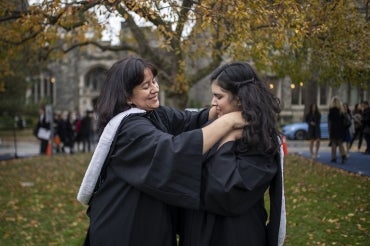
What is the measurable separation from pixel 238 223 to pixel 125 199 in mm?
624

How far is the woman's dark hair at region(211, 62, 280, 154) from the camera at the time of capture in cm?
251

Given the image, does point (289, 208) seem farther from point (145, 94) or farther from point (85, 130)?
point (85, 130)

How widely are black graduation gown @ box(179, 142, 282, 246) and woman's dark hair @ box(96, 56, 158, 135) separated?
61cm

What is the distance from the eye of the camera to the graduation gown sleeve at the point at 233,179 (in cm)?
244

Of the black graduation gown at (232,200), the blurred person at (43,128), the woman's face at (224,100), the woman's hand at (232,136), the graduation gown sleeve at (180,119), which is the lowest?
the blurred person at (43,128)

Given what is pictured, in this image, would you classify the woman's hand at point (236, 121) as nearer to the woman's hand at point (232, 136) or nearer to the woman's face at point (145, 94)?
the woman's hand at point (232, 136)

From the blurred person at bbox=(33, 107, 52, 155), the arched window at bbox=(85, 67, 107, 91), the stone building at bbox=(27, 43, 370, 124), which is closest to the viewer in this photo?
the blurred person at bbox=(33, 107, 52, 155)

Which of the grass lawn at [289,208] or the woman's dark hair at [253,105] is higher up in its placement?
the woman's dark hair at [253,105]

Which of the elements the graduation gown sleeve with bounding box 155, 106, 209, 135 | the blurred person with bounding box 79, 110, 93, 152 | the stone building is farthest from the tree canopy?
the stone building

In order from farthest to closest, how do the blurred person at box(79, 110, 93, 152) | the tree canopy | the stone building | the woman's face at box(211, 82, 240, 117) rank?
1. the stone building
2. the blurred person at box(79, 110, 93, 152)
3. the tree canopy
4. the woman's face at box(211, 82, 240, 117)

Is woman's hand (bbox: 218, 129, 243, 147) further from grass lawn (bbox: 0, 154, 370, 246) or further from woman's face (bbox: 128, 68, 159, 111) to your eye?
grass lawn (bbox: 0, 154, 370, 246)

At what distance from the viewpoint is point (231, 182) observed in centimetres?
242

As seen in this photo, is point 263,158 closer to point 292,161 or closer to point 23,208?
point 23,208

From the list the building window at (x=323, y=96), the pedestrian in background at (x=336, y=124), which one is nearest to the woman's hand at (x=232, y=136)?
the pedestrian in background at (x=336, y=124)
